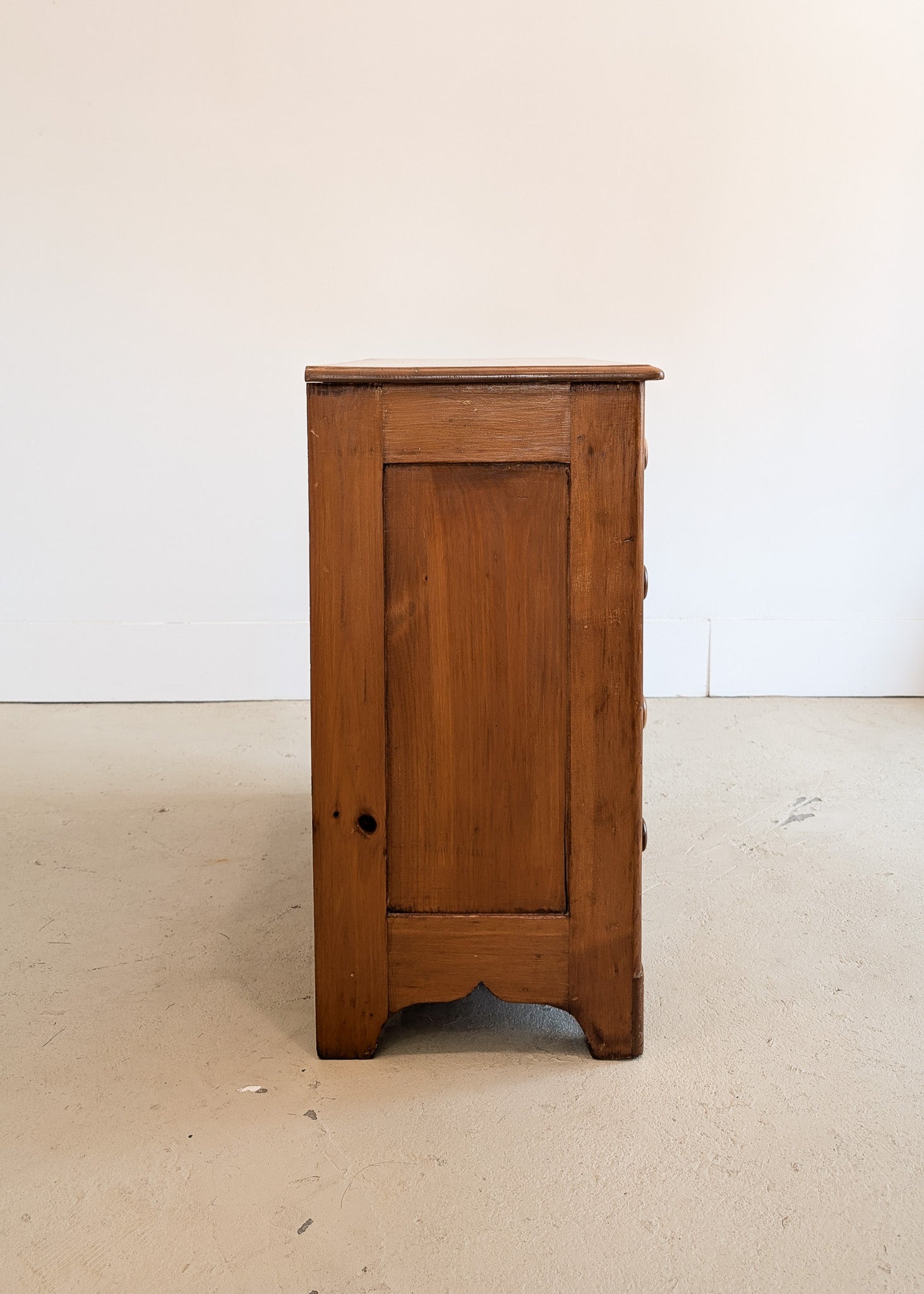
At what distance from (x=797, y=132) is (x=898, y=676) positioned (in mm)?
1575

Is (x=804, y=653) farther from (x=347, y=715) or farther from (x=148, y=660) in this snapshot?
(x=347, y=715)

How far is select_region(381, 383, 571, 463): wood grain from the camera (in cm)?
130

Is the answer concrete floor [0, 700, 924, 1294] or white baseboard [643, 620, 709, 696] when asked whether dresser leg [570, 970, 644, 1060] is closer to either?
concrete floor [0, 700, 924, 1294]

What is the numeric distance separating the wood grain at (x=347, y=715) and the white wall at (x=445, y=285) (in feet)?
6.24

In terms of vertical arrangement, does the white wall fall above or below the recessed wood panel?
above

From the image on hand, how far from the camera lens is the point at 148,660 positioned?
3.22 metres

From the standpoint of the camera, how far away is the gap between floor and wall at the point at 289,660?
3207mm

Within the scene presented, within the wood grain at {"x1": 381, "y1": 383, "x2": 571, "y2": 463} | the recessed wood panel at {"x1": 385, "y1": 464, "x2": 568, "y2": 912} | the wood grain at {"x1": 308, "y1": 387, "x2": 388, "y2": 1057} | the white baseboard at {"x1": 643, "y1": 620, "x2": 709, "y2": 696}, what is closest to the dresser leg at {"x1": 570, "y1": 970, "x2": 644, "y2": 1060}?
the recessed wood panel at {"x1": 385, "y1": 464, "x2": 568, "y2": 912}

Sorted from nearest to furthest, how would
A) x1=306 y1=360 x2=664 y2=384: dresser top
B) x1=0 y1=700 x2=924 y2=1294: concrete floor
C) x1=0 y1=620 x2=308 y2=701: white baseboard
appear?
x1=0 y1=700 x2=924 y2=1294: concrete floor, x1=306 y1=360 x2=664 y2=384: dresser top, x1=0 y1=620 x2=308 y2=701: white baseboard

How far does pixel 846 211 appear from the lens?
10.1ft

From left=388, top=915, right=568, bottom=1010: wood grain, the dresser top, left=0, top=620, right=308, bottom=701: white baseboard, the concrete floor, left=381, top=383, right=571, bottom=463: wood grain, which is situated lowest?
the concrete floor

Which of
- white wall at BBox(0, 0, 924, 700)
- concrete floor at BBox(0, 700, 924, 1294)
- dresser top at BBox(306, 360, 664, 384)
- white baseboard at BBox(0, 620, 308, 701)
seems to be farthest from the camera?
white baseboard at BBox(0, 620, 308, 701)

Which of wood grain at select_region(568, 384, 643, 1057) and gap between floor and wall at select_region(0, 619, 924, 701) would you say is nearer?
wood grain at select_region(568, 384, 643, 1057)

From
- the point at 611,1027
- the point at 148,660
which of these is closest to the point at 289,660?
the point at 148,660
